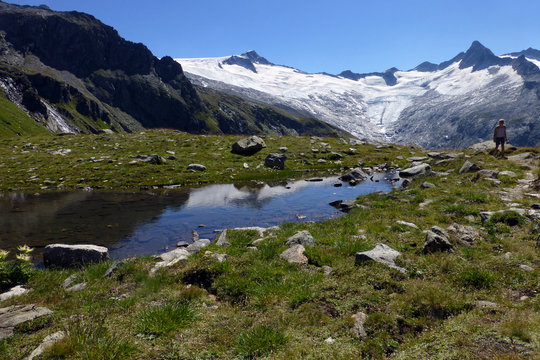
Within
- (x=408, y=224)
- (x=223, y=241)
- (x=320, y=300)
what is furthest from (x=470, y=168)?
(x=320, y=300)

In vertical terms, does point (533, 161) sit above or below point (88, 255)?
above

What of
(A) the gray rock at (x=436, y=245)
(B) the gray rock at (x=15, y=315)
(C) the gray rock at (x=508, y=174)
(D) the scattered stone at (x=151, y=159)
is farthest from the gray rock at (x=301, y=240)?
(D) the scattered stone at (x=151, y=159)

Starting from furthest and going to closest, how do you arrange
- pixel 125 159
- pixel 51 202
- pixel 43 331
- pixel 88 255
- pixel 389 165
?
pixel 389 165 → pixel 125 159 → pixel 51 202 → pixel 88 255 → pixel 43 331

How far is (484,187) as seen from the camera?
65.3 feet

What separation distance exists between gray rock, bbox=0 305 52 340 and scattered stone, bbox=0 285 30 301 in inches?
48.7

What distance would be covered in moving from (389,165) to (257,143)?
21.3 meters

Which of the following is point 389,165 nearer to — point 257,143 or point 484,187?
point 257,143

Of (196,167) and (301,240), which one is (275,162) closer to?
(196,167)

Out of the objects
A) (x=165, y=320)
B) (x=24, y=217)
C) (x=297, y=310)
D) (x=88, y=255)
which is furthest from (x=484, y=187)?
(x=24, y=217)

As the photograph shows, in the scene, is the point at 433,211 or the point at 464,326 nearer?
the point at 464,326

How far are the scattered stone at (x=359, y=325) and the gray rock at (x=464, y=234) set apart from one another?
20.8 feet

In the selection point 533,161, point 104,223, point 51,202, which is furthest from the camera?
point 533,161

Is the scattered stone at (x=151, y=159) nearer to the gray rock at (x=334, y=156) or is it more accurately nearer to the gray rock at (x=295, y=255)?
the gray rock at (x=334, y=156)

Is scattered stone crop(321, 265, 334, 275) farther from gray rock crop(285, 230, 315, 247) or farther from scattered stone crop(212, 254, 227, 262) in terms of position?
scattered stone crop(212, 254, 227, 262)
